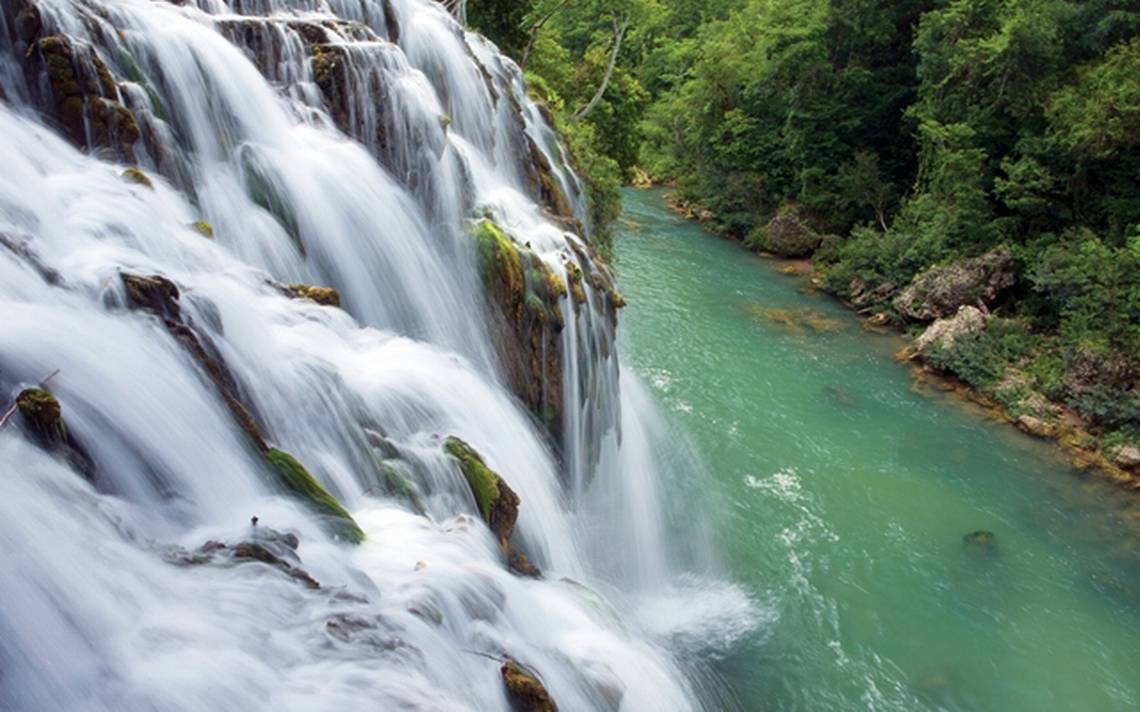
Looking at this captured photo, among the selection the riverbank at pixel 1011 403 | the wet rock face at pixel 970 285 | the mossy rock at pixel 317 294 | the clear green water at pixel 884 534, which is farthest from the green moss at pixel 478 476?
the wet rock face at pixel 970 285

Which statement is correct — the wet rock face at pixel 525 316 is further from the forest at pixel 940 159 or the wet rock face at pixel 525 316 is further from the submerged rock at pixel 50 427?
the forest at pixel 940 159

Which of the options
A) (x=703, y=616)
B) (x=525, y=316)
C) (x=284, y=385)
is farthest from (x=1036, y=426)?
(x=284, y=385)

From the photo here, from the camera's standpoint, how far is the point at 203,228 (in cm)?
530

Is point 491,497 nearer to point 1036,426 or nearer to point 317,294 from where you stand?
point 317,294

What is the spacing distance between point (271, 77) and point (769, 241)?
20.1 m

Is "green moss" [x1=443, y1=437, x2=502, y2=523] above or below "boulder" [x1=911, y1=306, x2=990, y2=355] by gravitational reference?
above

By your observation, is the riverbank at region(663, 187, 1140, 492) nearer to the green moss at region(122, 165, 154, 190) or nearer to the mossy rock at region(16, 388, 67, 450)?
the green moss at region(122, 165, 154, 190)

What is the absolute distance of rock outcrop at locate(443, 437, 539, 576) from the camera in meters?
5.15

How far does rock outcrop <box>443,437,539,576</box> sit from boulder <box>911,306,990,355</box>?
14361 millimetres

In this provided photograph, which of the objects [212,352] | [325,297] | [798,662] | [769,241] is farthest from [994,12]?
[212,352]

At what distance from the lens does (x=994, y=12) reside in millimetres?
19812

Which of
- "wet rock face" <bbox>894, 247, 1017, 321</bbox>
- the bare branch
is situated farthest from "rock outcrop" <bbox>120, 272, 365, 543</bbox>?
"wet rock face" <bbox>894, 247, 1017, 321</bbox>

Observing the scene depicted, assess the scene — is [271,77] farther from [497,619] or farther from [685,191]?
[685,191]

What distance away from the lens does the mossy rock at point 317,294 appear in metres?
5.53
